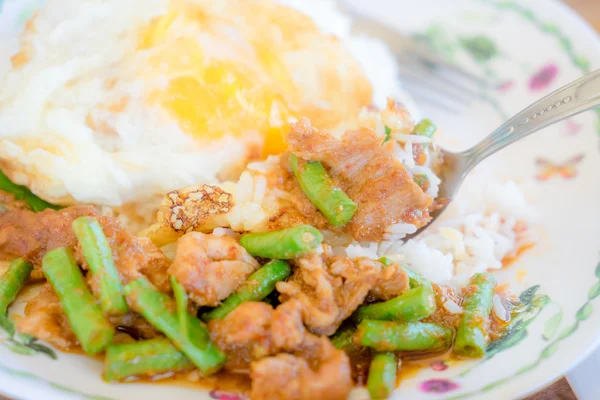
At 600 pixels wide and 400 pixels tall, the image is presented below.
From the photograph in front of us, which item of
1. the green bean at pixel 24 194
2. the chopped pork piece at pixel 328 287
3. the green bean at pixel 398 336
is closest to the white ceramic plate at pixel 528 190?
the green bean at pixel 398 336

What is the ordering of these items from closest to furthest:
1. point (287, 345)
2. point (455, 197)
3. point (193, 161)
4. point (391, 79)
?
point (287, 345) < point (193, 161) < point (455, 197) < point (391, 79)

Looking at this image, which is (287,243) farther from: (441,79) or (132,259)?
(441,79)

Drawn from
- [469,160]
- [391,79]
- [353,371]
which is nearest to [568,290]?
[469,160]

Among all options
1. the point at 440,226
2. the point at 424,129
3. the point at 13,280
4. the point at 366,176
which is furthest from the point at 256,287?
the point at 424,129

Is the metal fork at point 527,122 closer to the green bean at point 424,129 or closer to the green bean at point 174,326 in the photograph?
the green bean at point 424,129

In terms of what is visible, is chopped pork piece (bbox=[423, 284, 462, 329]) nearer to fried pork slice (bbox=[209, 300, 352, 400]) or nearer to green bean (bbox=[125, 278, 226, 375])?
fried pork slice (bbox=[209, 300, 352, 400])

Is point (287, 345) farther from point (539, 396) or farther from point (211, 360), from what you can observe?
point (539, 396)

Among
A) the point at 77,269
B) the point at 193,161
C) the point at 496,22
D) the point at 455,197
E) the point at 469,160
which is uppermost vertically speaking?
the point at 496,22
